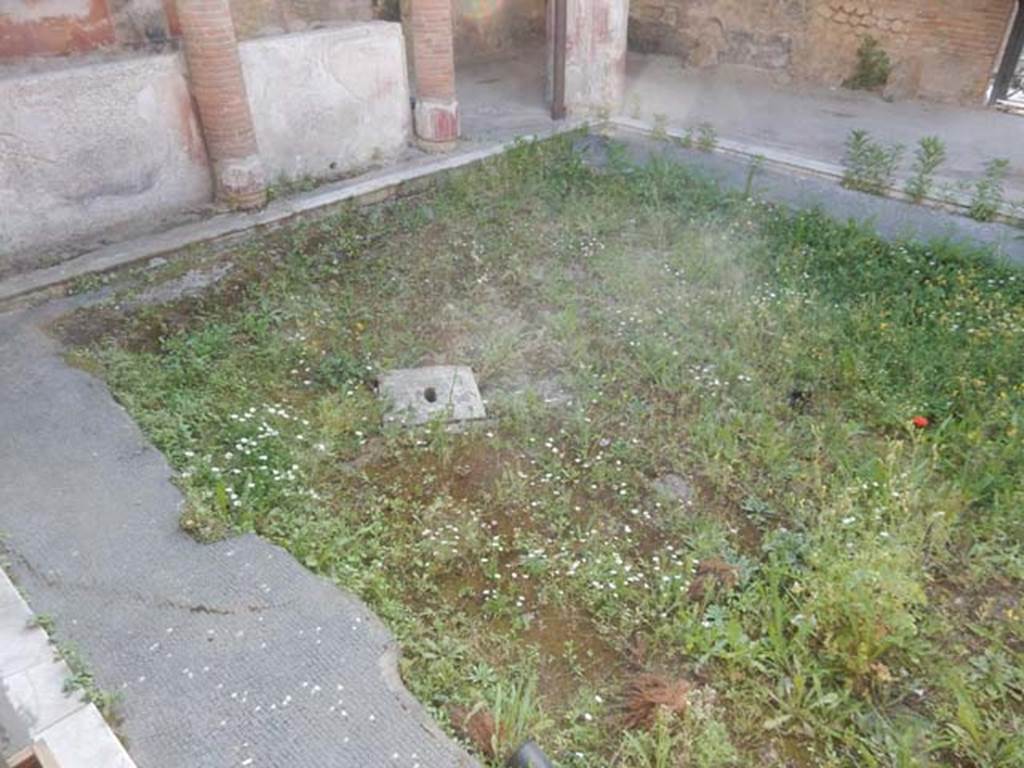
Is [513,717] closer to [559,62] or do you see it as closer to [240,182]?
[240,182]

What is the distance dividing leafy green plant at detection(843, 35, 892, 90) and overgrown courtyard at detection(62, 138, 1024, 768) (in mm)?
5023

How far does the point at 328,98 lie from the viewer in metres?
6.33

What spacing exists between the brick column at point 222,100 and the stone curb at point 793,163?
385cm

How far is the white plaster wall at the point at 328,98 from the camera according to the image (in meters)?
5.95

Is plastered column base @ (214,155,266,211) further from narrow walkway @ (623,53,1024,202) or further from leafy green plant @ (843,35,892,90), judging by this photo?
leafy green plant @ (843,35,892,90)

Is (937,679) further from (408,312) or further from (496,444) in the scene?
(408,312)

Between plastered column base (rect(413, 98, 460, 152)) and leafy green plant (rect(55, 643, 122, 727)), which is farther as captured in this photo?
plastered column base (rect(413, 98, 460, 152))

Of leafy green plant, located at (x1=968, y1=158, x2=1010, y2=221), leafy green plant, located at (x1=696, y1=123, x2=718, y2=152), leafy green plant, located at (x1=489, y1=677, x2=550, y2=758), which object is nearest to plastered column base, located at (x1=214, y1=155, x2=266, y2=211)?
leafy green plant, located at (x1=696, y1=123, x2=718, y2=152)

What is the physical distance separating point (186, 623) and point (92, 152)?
3.80m

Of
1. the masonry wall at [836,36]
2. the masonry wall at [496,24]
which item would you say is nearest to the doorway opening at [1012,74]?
the masonry wall at [836,36]

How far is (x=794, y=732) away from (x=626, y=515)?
1.12 meters

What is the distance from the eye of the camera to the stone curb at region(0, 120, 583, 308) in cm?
487

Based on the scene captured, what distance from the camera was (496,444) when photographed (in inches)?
150

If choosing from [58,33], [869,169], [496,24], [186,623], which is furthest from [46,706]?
[496,24]
